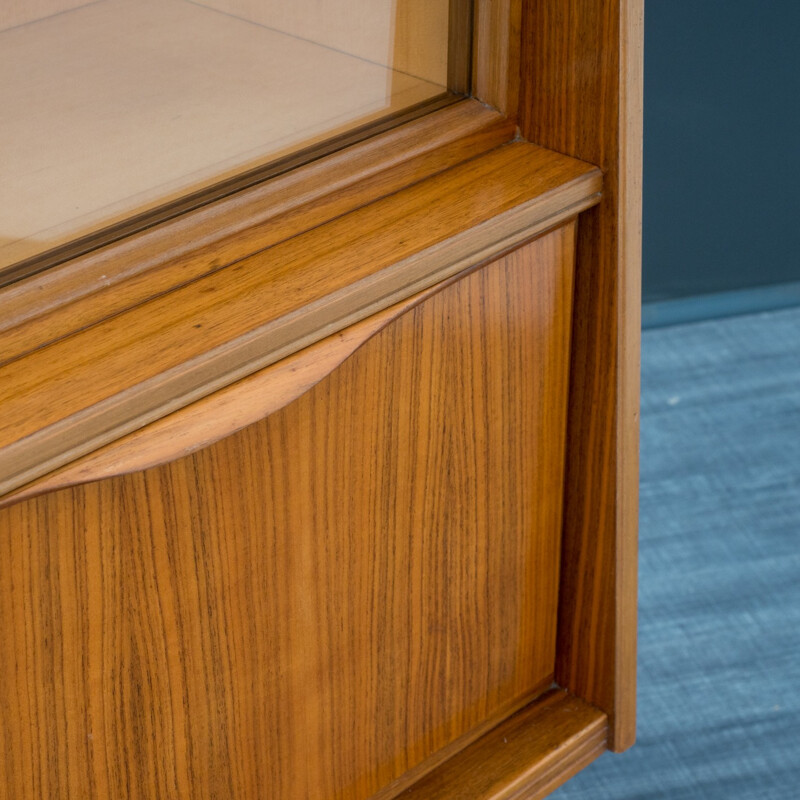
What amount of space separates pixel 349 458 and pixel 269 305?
151mm

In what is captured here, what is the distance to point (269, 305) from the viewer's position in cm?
76

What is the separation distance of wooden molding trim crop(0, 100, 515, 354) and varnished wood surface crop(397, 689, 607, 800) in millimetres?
525

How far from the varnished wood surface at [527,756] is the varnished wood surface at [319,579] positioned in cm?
3

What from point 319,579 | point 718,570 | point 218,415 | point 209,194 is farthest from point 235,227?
point 718,570

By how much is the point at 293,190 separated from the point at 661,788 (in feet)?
2.49

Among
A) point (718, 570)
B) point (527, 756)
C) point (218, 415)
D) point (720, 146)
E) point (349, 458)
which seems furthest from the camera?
point (720, 146)

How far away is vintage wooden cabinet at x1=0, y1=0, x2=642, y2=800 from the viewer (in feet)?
2.36

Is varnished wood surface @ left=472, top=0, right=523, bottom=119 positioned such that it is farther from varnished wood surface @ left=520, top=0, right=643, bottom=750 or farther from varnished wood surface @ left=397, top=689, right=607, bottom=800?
varnished wood surface @ left=397, top=689, right=607, bottom=800

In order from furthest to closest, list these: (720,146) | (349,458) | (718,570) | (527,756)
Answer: (720,146) < (718,570) < (527,756) < (349,458)

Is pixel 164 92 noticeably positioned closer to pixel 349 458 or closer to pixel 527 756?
pixel 349 458

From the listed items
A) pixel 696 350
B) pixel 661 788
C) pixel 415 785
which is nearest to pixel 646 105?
pixel 696 350

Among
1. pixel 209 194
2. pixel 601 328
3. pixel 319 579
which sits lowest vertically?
pixel 319 579

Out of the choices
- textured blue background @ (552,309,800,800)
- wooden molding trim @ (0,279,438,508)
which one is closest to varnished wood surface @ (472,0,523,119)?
wooden molding trim @ (0,279,438,508)

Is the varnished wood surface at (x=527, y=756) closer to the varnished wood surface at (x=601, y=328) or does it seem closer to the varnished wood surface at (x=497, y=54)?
the varnished wood surface at (x=601, y=328)
